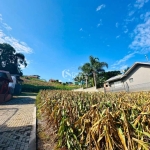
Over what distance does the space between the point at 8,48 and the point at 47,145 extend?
50.3 m

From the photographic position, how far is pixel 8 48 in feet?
154

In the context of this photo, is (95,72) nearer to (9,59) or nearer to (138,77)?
(138,77)

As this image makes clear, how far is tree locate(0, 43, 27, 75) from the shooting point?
44891mm

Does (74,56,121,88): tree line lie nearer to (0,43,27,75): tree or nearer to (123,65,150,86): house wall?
(123,65,150,86): house wall

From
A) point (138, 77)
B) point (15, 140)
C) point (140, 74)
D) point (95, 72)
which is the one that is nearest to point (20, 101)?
point (15, 140)

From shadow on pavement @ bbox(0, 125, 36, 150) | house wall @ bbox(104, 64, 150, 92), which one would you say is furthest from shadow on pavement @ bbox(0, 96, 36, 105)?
house wall @ bbox(104, 64, 150, 92)

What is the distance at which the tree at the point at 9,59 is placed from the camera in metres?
44.9

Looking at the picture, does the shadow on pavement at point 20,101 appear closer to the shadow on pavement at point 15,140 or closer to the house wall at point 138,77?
the shadow on pavement at point 15,140

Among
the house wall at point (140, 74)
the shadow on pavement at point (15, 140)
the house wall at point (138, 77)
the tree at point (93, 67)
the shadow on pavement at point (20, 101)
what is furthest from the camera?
the tree at point (93, 67)

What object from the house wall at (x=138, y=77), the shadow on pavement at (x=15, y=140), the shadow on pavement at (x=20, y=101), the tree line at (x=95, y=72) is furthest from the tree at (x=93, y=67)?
the shadow on pavement at (x=15, y=140)

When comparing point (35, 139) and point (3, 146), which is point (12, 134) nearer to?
point (3, 146)

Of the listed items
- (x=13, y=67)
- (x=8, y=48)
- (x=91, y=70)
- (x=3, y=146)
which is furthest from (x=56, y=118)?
(x=8, y=48)

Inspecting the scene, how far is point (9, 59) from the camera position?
1839 inches

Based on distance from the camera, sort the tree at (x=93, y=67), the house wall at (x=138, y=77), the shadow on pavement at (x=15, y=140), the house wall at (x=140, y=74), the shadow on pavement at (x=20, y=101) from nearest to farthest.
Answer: the shadow on pavement at (x=15, y=140) < the shadow on pavement at (x=20, y=101) < the house wall at (x=138, y=77) < the house wall at (x=140, y=74) < the tree at (x=93, y=67)
